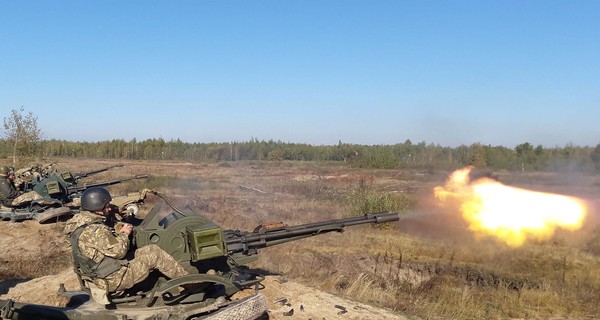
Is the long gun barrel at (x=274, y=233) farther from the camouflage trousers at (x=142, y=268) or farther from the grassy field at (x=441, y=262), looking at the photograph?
the grassy field at (x=441, y=262)

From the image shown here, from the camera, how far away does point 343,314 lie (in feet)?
30.7

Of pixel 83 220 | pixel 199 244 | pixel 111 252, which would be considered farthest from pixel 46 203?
pixel 199 244

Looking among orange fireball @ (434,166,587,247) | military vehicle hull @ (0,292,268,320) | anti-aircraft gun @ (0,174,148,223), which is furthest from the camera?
anti-aircraft gun @ (0,174,148,223)

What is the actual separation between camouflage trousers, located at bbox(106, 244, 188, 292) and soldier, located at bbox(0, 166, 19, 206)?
16316 millimetres

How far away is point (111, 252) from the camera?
6973 millimetres

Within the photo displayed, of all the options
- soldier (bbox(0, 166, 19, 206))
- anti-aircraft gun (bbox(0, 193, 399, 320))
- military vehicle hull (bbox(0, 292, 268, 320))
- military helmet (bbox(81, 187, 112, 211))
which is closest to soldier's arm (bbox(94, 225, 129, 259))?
military helmet (bbox(81, 187, 112, 211))

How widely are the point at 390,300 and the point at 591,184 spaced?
27.5 feet

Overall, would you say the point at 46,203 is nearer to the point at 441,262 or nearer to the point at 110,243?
the point at 441,262

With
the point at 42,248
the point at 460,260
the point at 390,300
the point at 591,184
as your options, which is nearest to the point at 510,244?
the point at 460,260

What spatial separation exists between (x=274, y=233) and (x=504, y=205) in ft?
26.5

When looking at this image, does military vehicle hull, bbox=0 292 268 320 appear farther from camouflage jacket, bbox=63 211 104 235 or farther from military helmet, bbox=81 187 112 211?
military helmet, bbox=81 187 112 211

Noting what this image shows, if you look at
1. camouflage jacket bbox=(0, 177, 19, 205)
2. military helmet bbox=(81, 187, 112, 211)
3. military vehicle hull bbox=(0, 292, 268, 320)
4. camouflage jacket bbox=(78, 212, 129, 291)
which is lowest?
military vehicle hull bbox=(0, 292, 268, 320)

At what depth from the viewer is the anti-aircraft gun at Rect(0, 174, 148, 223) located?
19992 mm

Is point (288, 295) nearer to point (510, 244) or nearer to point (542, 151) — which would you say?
point (510, 244)
